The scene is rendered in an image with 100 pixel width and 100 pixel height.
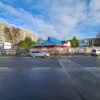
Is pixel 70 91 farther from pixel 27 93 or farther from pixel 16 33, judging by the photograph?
pixel 16 33

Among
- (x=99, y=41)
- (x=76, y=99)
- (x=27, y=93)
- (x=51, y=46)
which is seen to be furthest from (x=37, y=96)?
(x=99, y=41)

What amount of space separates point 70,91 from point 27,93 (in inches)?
74.1

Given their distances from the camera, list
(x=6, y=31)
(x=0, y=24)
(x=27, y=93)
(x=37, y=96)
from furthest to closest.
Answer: (x=0, y=24) < (x=6, y=31) < (x=27, y=93) < (x=37, y=96)

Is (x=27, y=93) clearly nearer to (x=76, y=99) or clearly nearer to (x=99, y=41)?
(x=76, y=99)

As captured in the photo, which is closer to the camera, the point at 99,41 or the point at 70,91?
the point at 70,91

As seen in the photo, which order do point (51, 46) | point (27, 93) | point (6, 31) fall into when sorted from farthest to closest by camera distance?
point (6, 31)
point (51, 46)
point (27, 93)

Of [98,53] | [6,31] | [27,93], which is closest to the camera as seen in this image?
[27,93]

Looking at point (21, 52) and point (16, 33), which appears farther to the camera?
point (16, 33)

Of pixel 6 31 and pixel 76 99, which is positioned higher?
pixel 6 31

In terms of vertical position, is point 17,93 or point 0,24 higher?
point 0,24

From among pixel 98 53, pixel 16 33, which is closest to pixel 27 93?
pixel 98 53

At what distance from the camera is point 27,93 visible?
792 cm

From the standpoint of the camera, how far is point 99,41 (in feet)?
455

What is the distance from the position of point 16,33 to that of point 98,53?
6449 cm
